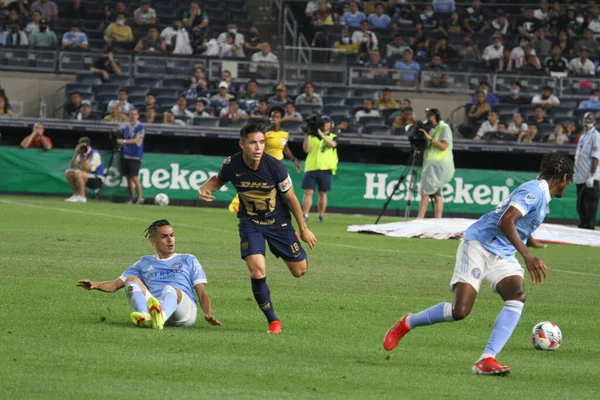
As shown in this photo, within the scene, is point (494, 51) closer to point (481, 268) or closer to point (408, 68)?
point (408, 68)

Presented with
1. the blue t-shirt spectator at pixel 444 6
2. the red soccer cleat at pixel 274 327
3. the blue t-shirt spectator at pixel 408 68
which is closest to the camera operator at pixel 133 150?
the blue t-shirt spectator at pixel 408 68

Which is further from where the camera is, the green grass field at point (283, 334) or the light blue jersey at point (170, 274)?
the light blue jersey at point (170, 274)

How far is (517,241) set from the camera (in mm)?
8180

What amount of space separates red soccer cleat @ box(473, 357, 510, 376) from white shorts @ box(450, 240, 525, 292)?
60 cm

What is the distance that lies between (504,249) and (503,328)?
25.9 inches

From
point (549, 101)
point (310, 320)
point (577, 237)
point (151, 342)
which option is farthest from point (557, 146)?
point (151, 342)

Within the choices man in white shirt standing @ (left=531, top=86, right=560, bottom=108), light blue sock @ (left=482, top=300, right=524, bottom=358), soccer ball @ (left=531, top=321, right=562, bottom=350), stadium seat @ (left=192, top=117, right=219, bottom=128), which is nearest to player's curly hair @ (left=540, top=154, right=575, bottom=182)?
light blue sock @ (left=482, top=300, right=524, bottom=358)

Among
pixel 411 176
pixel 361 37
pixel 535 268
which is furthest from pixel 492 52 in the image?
pixel 535 268

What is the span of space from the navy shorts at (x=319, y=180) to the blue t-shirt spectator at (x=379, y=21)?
11.7 meters

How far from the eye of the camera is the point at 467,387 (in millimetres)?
7590

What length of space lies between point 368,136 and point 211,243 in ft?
34.1

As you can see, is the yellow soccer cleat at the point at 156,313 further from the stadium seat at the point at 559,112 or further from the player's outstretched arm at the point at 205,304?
the stadium seat at the point at 559,112

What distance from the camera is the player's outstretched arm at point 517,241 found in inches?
317

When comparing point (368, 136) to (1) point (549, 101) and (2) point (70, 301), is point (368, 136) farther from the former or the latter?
(2) point (70, 301)
